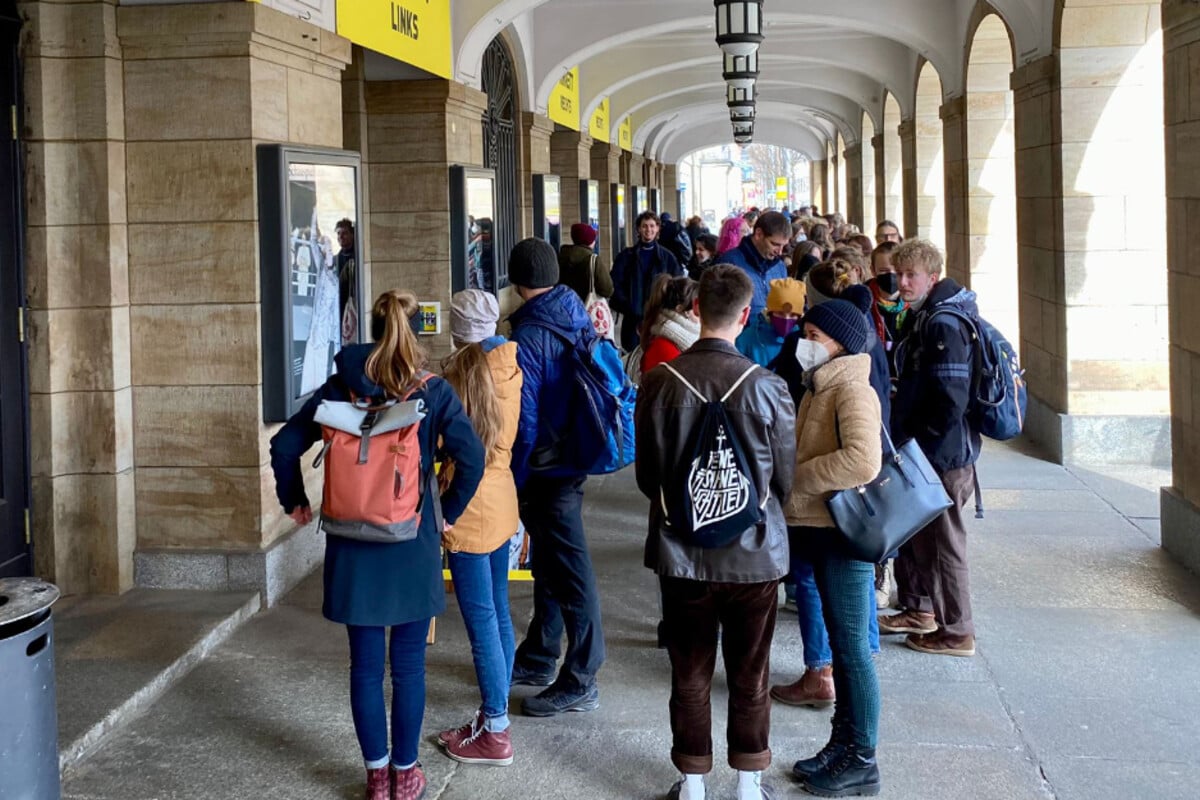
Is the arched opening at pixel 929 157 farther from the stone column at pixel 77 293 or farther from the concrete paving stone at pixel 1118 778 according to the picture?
the concrete paving stone at pixel 1118 778

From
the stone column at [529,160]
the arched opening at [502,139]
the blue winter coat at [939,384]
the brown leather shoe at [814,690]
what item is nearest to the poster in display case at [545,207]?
the stone column at [529,160]

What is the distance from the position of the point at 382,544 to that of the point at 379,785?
0.75 meters

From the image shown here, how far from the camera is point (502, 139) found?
1218 cm

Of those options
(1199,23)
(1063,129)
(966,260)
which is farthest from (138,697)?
(966,260)

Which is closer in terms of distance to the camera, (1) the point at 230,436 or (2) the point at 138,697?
(2) the point at 138,697

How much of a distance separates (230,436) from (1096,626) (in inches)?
148

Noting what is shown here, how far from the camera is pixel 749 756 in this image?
369cm

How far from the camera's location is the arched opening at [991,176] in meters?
12.1

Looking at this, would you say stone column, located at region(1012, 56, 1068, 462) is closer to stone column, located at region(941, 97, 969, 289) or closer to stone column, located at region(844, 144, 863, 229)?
stone column, located at region(941, 97, 969, 289)

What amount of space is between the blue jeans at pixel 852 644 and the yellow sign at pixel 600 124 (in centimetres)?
1360

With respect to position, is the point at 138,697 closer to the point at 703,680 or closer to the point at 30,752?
the point at 30,752

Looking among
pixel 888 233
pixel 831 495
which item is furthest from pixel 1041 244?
pixel 831 495

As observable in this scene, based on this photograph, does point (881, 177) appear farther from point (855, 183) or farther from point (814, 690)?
point (814, 690)

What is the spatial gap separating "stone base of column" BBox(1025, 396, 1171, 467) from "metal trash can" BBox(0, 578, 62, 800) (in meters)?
7.38
